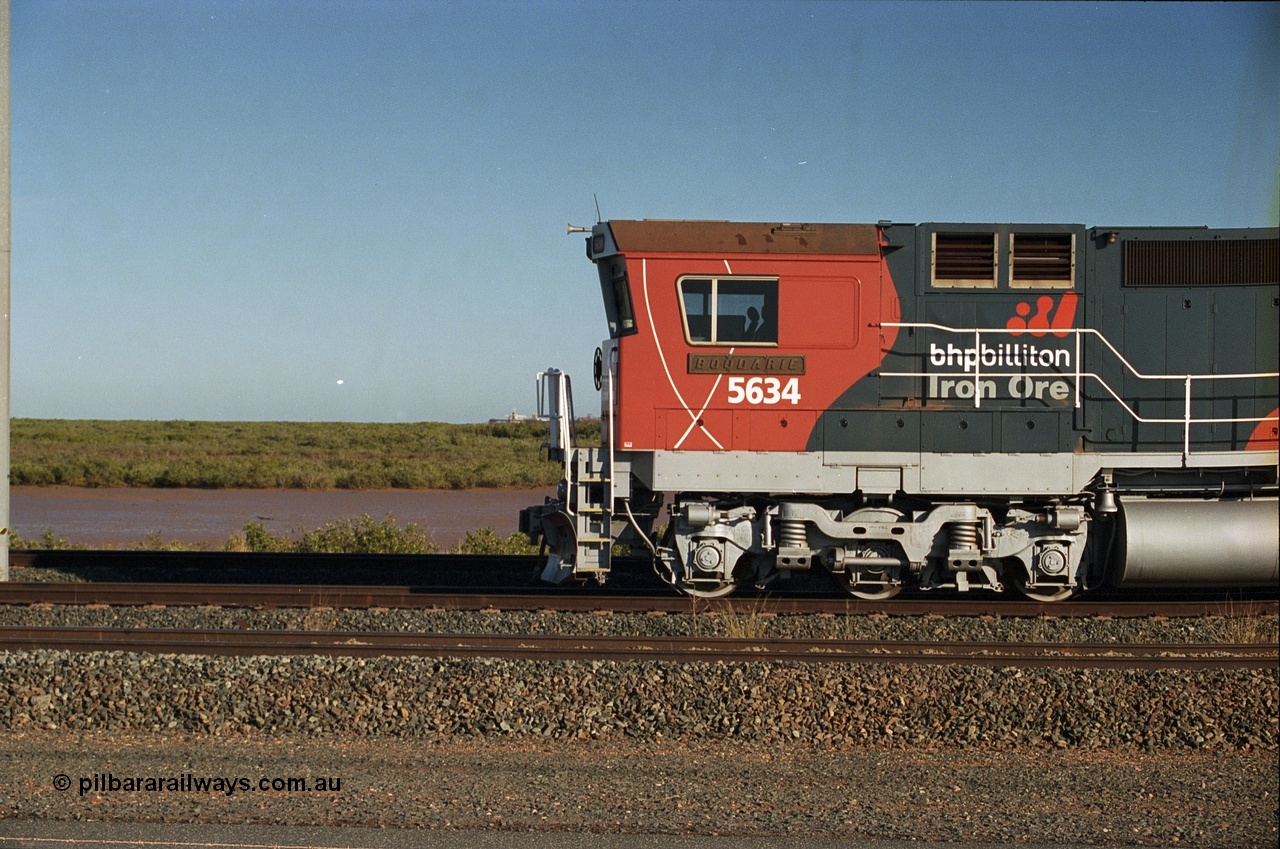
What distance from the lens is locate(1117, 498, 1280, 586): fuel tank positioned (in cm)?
1058

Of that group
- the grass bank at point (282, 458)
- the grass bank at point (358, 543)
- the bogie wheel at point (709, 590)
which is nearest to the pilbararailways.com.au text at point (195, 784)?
the bogie wheel at point (709, 590)

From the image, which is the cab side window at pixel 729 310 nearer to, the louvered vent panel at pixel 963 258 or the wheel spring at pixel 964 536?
the louvered vent panel at pixel 963 258

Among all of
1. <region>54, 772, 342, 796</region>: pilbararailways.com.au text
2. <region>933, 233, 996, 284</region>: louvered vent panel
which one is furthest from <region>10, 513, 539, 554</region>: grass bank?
<region>54, 772, 342, 796</region>: pilbararailways.com.au text

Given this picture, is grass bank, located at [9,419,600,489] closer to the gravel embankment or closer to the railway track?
the railway track

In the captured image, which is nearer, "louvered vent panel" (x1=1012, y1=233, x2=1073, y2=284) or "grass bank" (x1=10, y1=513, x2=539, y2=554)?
"louvered vent panel" (x1=1012, y1=233, x2=1073, y2=284)

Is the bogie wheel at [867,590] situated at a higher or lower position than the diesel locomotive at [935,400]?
lower

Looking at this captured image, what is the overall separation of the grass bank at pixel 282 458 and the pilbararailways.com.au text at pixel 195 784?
37.6ft

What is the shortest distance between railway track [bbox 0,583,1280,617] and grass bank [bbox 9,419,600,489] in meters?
6.37

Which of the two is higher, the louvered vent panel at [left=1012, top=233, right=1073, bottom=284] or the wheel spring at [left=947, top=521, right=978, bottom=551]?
the louvered vent panel at [left=1012, top=233, right=1073, bottom=284]

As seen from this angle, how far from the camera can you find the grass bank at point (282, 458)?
116ft

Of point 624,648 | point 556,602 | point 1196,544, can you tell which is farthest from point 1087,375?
point 556,602

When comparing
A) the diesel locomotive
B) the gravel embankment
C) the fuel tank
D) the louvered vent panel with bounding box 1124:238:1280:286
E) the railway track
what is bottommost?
the gravel embankment

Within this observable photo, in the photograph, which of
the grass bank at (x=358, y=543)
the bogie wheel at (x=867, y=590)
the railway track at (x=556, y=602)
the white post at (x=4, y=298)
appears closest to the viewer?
the railway track at (x=556, y=602)

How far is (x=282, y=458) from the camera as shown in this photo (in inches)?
1748
